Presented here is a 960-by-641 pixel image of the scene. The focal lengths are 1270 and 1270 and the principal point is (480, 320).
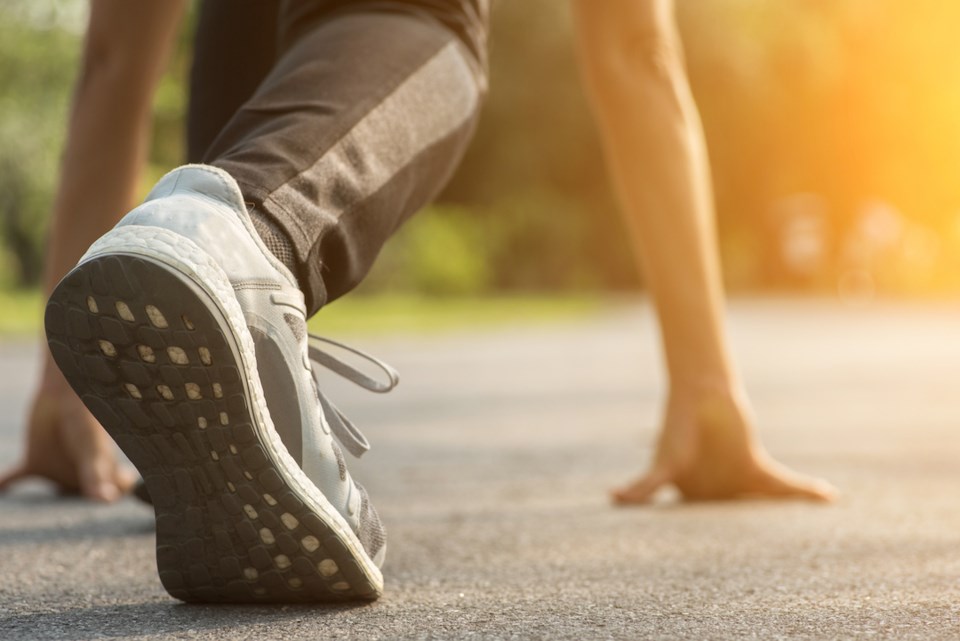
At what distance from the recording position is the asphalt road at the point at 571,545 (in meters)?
1.28

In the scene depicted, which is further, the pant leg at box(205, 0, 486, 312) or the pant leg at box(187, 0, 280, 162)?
the pant leg at box(187, 0, 280, 162)

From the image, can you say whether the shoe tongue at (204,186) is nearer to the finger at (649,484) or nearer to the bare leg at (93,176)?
the bare leg at (93,176)

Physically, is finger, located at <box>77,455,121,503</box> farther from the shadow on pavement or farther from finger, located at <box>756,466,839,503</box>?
finger, located at <box>756,466,839,503</box>

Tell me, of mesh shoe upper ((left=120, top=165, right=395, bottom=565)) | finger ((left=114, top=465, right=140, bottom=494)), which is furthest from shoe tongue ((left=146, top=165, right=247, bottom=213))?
finger ((left=114, top=465, right=140, bottom=494))

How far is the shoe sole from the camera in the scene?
1120mm

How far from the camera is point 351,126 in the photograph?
141 centimetres

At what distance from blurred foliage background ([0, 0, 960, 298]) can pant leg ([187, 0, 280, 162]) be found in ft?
59.0

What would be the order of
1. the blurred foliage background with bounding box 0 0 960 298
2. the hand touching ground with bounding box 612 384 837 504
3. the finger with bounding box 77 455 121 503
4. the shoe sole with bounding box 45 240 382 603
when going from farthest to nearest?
the blurred foliage background with bounding box 0 0 960 298, the finger with bounding box 77 455 121 503, the hand touching ground with bounding box 612 384 837 504, the shoe sole with bounding box 45 240 382 603

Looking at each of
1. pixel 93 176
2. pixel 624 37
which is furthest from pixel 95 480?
pixel 624 37

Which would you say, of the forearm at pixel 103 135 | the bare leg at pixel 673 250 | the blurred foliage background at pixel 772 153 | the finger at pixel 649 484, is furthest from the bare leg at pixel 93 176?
the blurred foliage background at pixel 772 153

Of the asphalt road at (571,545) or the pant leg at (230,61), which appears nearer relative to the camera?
the asphalt road at (571,545)

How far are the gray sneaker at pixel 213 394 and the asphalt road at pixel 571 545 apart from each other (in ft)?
0.21

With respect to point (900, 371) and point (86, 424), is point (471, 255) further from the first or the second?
point (86, 424)

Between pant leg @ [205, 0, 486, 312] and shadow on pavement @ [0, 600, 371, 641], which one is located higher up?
pant leg @ [205, 0, 486, 312]
